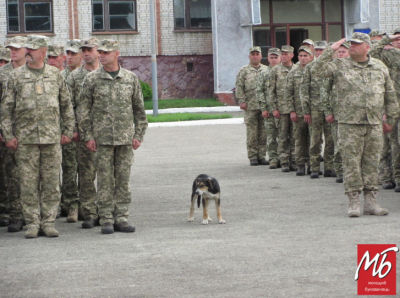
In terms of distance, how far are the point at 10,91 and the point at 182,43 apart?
25.7 meters

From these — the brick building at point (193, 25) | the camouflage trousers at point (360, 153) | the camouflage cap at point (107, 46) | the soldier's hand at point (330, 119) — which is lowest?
the camouflage trousers at point (360, 153)

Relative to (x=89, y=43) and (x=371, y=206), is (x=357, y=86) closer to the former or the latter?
(x=371, y=206)

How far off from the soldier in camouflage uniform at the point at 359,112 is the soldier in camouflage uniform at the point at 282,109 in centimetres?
470

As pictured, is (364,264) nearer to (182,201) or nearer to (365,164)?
(365,164)

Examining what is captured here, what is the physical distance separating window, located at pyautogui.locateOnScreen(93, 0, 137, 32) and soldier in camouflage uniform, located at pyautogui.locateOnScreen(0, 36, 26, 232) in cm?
2401

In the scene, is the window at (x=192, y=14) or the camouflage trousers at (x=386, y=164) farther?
the window at (x=192, y=14)

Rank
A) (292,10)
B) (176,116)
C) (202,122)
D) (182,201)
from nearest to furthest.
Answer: (182,201), (202,122), (176,116), (292,10)

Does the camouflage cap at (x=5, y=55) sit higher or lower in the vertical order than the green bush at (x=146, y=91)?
higher

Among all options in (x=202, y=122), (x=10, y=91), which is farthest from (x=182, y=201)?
(x=202, y=122)

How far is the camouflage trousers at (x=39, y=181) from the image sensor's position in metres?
8.82

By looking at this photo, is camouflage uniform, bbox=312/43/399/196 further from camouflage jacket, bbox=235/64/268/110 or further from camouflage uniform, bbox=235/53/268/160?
camouflage uniform, bbox=235/53/268/160

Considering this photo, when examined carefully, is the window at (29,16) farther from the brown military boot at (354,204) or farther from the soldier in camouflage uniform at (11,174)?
the brown military boot at (354,204)

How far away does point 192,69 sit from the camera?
34656 mm

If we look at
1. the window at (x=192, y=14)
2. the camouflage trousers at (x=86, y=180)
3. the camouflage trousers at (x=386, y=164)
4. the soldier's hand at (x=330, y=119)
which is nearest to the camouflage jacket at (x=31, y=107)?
the camouflage trousers at (x=86, y=180)
